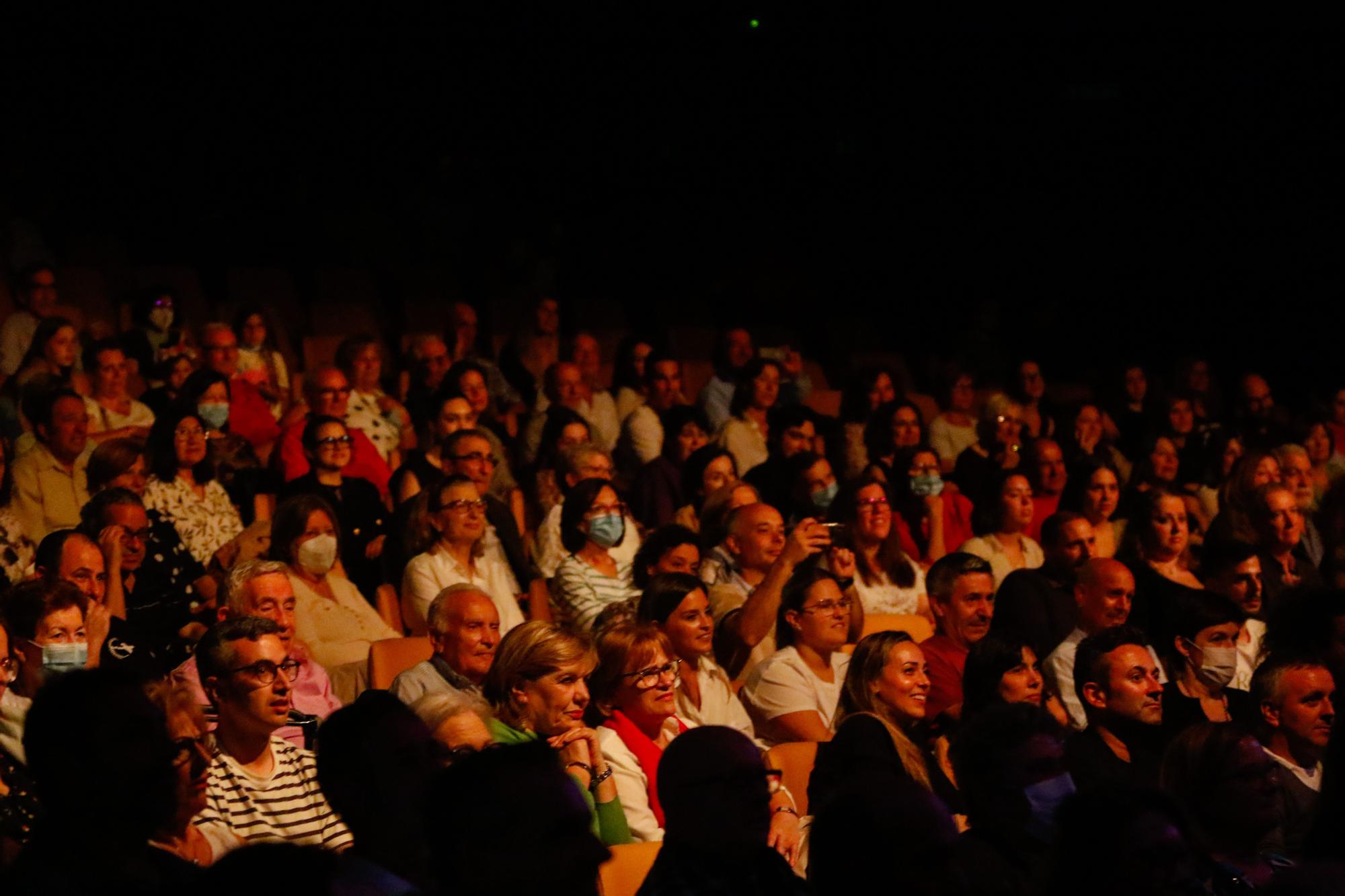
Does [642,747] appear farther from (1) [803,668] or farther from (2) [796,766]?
(1) [803,668]

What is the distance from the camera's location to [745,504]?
4.98 metres

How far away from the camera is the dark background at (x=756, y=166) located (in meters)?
8.00

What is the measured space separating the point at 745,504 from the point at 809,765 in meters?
1.44

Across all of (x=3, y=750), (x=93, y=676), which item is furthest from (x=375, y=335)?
(x=93, y=676)

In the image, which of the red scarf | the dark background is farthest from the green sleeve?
the dark background

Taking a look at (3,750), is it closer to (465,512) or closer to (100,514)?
(100,514)

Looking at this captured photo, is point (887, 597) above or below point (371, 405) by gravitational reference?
below

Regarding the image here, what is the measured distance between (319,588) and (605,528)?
818 mm

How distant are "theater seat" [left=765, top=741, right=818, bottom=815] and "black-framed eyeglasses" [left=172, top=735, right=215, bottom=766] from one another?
46.2 inches

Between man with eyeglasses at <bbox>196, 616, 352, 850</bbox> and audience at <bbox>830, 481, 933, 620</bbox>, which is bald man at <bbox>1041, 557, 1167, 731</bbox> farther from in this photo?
man with eyeglasses at <bbox>196, 616, 352, 850</bbox>

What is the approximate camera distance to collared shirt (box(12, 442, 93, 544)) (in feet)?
15.5

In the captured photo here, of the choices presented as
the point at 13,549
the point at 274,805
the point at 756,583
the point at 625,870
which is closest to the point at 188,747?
the point at 274,805

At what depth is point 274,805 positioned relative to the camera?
302 centimetres

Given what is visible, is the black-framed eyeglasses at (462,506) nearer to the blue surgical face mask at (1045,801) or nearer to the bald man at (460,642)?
the bald man at (460,642)
